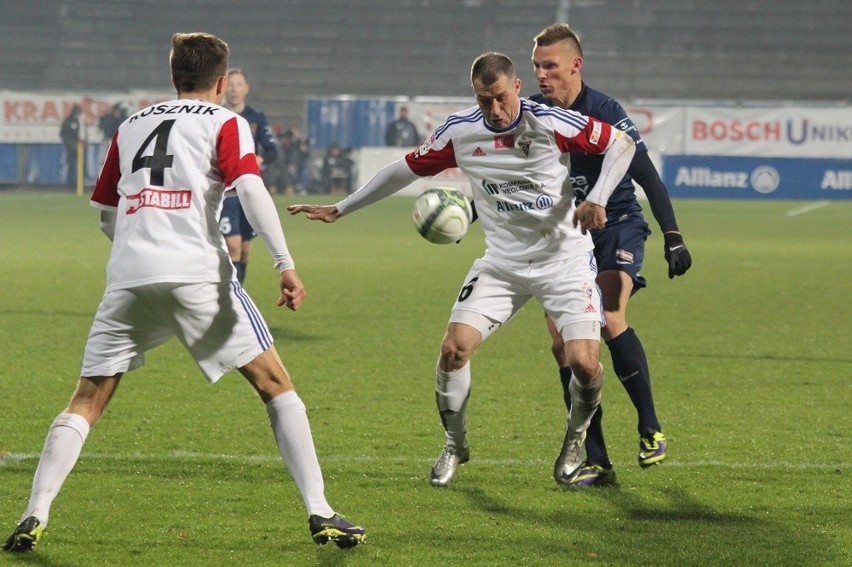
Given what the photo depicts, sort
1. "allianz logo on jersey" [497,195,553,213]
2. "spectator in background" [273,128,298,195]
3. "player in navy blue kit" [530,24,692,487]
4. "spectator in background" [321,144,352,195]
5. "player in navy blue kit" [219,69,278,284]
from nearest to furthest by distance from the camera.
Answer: "allianz logo on jersey" [497,195,553,213], "player in navy blue kit" [530,24,692,487], "player in navy blue kit" [219,69,278,284], "spectator in background" [273,128,298,195], "spectator in background" [321,144,352,195]

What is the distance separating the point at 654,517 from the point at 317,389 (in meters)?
3.30

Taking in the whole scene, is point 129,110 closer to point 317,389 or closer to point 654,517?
point 317,389

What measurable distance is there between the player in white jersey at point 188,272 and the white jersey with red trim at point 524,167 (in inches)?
49.3

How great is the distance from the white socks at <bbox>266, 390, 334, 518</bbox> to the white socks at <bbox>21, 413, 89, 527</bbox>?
62 centimetres

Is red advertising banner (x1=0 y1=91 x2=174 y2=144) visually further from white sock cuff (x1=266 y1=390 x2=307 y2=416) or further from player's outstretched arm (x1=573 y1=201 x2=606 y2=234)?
white sock cuff (x1=266 y1=390 x2=307 y2=416)

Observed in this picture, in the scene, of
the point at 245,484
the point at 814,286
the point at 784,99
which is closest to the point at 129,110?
the point at 784,99

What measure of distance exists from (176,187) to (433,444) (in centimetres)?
240

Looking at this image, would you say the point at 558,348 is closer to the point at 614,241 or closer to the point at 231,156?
the point at 614,241

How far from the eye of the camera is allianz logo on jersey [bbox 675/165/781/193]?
32628 mm

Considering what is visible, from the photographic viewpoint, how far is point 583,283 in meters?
5.57

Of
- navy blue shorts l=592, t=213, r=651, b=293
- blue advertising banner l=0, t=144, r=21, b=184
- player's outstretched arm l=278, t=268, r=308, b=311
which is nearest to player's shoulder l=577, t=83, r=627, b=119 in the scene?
navy blue shorts l=592, t=213, r=651, b=293

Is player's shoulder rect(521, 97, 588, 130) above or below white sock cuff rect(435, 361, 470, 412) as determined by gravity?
above

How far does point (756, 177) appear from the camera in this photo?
3272cm

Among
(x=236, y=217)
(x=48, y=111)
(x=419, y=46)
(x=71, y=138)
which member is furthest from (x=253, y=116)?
(x=419, y=46)
